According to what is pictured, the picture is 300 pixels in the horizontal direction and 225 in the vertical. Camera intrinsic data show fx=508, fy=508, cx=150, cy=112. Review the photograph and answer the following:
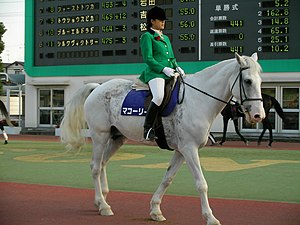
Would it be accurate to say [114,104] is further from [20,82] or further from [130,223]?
[20,82]

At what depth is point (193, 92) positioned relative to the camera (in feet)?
17.6

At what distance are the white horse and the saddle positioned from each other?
0.06 metres

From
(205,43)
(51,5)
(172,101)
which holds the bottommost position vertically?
(172,101)

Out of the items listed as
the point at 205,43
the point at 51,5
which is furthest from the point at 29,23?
the point at 205,43

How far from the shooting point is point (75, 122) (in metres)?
6.64

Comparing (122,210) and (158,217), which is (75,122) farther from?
(158,217)

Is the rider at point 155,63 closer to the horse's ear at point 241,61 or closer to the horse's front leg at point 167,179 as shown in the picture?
the horse's front leg at point 167,179

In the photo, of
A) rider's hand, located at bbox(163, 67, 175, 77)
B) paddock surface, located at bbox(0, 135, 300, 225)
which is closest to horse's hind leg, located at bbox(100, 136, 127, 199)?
paddock surface, located at bbox(0, 135, 300, 225)

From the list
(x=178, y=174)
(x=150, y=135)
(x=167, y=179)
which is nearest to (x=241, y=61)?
(x=150, y=135)

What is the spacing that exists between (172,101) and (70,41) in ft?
49.8

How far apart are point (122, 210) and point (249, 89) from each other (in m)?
2.12

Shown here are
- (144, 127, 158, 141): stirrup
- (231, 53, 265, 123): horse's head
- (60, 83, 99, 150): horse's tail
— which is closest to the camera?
(231, 53, 265, 123): horse's head

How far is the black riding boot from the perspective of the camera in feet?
17.6

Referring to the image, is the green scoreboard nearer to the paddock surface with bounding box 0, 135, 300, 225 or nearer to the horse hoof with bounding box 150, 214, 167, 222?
the paddock surface with bounding box 0, 135, 300, 225
